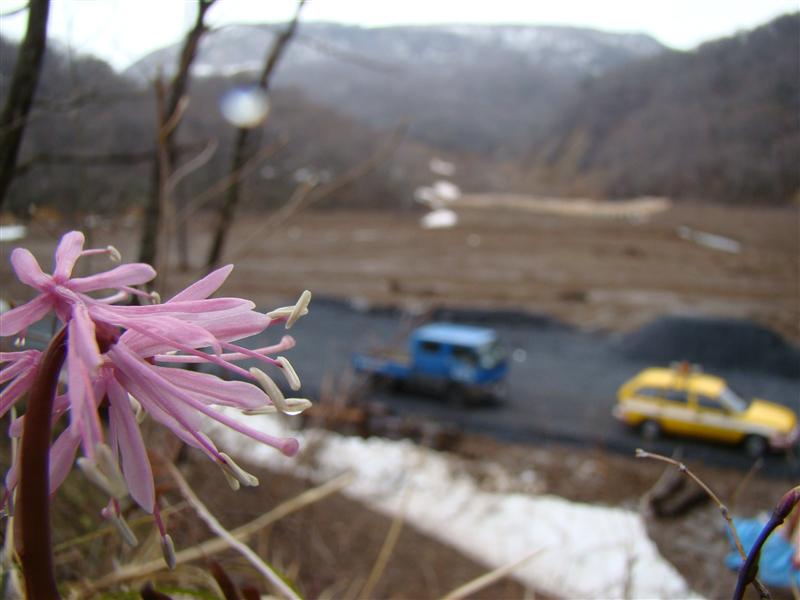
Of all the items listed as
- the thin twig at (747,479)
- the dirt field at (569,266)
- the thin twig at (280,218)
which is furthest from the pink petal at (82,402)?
the dirt field at (569,266)

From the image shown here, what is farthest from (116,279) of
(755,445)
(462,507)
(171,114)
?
(755,445)

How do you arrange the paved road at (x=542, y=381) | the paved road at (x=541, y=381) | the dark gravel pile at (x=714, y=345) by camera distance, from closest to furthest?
the paved road at (x=541, y=381) → the paved road at (x=542, y=381) → the dark gravel pile at (x=714, y=345)

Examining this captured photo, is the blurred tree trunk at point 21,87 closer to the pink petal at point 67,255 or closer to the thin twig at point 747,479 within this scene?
the pink petal at point 67,255

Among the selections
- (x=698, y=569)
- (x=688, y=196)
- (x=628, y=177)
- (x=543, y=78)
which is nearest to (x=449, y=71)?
(x=543, y=78)

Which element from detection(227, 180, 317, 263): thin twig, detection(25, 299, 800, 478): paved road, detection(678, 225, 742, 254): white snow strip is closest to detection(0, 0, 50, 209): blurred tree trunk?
detection(227, 180, 317, 263): thin twig

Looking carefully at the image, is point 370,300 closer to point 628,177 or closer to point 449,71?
point 628,177

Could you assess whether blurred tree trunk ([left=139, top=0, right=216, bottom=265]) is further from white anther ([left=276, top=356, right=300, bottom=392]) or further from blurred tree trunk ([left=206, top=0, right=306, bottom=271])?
white anther ([left=276, top=356, right=300, bottom=392])
